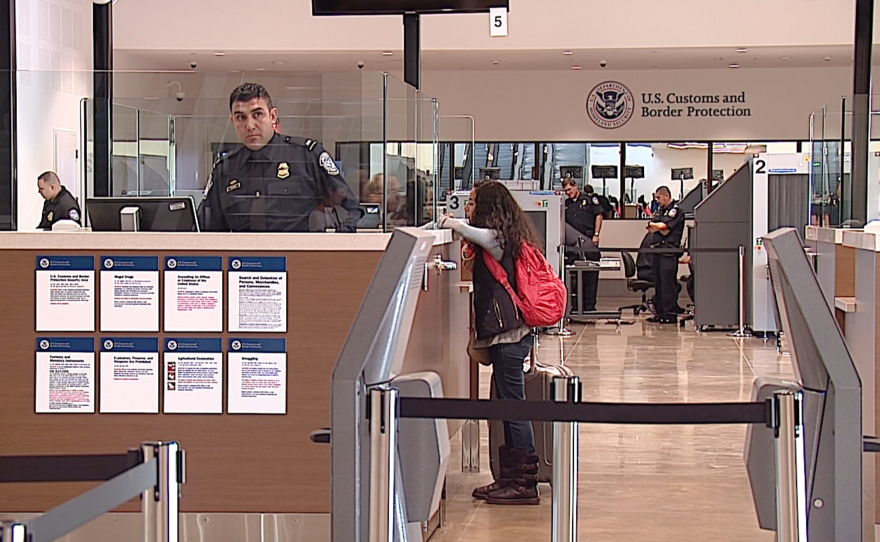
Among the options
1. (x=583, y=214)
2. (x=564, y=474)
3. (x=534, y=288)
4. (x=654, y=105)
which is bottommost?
(x=564, y=474)

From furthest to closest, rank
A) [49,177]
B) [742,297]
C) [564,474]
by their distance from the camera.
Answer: [742,297] < [49,177] < [564,474]

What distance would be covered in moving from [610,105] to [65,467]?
1601cm

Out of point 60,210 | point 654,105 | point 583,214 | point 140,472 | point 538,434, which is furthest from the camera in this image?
point 654,105

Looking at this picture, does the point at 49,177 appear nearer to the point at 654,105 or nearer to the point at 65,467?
the point at 65,467

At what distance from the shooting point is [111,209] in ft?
14.6

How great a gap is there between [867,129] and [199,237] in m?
3.46

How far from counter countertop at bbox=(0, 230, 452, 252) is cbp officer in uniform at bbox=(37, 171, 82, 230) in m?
0.44

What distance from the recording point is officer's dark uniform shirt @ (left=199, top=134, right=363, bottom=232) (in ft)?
14.5

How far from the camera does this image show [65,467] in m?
2.17

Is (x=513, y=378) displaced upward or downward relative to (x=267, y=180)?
downward

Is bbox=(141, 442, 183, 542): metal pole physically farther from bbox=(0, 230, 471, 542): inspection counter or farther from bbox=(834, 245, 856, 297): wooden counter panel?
bbox=(834, 245, 856, 297): wooden counter panel

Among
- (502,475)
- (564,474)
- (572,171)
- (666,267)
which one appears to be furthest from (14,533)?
(572,171)

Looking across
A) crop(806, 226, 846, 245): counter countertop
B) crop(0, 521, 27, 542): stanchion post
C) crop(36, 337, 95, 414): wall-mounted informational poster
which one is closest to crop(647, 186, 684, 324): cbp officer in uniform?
crop(806, 226, 846, 245): counter countertop

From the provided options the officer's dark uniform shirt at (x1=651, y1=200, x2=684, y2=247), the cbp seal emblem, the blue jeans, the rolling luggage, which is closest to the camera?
the blue jeans
